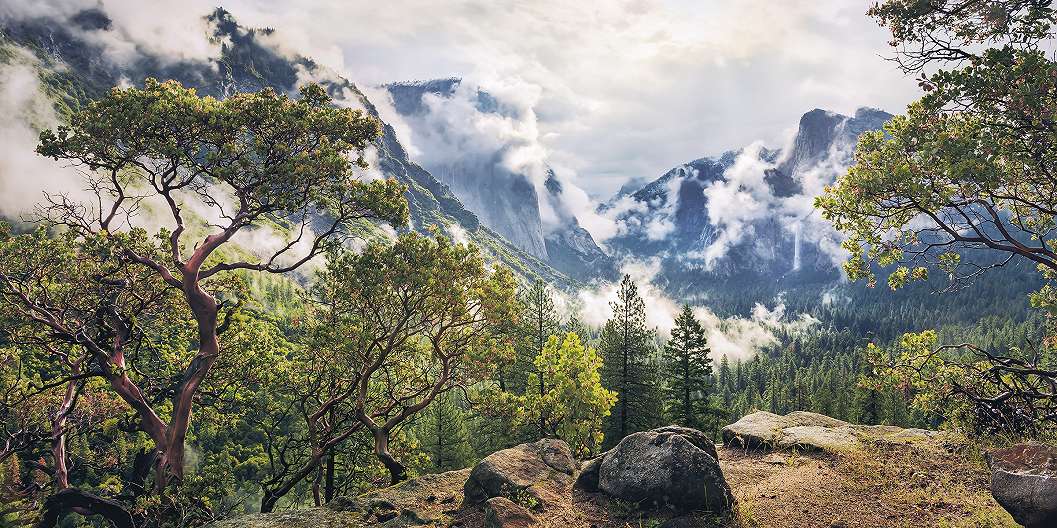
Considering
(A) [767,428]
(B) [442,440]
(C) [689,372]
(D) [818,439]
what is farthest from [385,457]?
(C) [689,372]

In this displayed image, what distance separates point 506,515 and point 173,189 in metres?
13.2

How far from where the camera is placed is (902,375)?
12.3 meters

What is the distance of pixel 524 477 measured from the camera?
582 inches

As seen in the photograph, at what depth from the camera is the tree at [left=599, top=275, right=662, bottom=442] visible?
47.4 m

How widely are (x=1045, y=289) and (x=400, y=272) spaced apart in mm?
16640

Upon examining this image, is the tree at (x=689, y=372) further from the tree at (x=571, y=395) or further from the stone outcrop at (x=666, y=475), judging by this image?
the stone outcrop at (x=666, y=475)

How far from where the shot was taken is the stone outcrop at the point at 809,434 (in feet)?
59.2

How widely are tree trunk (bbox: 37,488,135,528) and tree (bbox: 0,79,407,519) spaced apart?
3.74ft

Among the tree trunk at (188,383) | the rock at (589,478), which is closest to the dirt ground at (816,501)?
the rock at (589,478)

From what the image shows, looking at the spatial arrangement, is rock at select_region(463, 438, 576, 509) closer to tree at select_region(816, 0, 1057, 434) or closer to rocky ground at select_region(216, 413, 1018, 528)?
rocky ground at select_region(216, 413, 1018, 528)

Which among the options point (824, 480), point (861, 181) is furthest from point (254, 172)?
point (824, 480)

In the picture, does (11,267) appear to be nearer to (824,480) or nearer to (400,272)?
(400,272)

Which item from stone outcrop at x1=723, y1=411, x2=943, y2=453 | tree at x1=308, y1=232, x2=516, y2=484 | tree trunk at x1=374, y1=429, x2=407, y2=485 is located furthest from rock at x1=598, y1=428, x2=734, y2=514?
tree trunk at x1=374, y1=429, x2=407, y2=485

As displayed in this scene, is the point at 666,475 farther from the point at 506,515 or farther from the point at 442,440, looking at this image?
the point at 442,440
